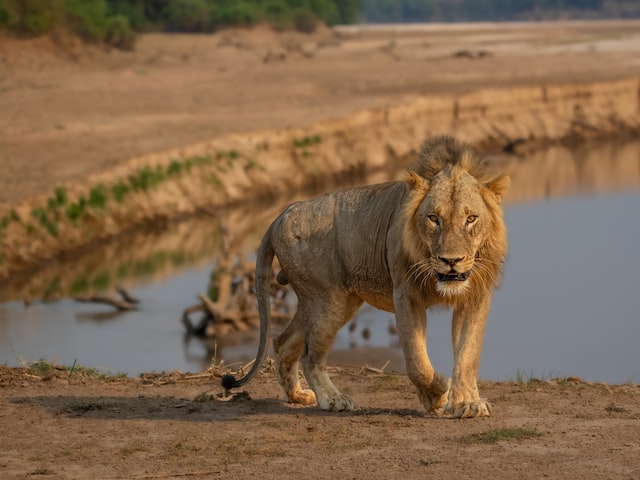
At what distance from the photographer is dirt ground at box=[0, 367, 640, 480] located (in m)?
6.82

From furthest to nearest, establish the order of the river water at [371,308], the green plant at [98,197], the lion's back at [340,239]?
the green plant at [98,197]
the river water at [371,308]
the lion's back at [340,239]

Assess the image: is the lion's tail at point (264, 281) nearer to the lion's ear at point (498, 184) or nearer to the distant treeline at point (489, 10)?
the lion's ear at point (498, 184)

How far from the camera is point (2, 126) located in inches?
1011

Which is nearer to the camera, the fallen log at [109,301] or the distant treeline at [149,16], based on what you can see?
the fallen log at [109,301]

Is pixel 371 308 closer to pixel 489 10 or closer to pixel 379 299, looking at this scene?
pixel 379 299

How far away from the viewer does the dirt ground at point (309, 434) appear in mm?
6824

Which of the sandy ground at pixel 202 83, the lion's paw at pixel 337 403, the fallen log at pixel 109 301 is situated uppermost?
the sandy ground at pixel 202 83

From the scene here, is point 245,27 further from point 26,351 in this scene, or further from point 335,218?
point 335,218

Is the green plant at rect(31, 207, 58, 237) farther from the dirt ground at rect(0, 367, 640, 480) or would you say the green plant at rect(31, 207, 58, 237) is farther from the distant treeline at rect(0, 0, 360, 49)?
the distant treeline at rect(0, 0, 360, 49)

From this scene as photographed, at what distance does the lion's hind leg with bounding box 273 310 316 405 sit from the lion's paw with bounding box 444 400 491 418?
3.95 ft

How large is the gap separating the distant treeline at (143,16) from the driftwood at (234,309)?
23.1 metres

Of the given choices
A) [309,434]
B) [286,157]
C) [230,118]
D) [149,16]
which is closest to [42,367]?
[309,434]

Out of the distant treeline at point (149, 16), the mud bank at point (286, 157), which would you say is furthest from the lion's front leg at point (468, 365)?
the distant treeline at point (149, 16)

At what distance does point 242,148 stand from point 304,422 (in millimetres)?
17400
